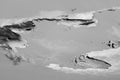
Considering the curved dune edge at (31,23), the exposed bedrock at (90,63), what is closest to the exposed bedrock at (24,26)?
the curved dune edge at (31,23)

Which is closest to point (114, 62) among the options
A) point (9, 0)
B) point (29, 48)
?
point (29, 48)

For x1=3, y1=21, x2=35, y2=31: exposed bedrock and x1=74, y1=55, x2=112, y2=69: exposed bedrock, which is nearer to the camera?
x1=74, y1=55, x2=112, y2=69: exposed bedrock

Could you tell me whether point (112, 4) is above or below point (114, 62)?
above

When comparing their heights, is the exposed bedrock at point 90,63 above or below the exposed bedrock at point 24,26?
below

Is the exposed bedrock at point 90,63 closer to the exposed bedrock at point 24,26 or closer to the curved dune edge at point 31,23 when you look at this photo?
the curved dune edge at point 31,23

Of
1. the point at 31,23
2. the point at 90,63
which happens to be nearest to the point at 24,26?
the point at 31,23

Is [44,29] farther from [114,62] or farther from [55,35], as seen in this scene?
[114,62]

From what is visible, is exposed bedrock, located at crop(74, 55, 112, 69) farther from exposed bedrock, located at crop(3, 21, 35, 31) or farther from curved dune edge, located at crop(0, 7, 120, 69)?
exposed bedrock, located at crop(3, 21, 35, 31)

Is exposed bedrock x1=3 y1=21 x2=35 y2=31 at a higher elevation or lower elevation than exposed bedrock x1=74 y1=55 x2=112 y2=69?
higher

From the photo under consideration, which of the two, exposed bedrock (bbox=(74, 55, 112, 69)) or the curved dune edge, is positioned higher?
the curved dune edge

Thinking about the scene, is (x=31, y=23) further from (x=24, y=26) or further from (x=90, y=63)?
(x=90, y=63)

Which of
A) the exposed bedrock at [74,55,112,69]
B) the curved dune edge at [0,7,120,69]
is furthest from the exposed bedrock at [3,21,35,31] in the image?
the exposed bedrock at [74,55,112,69]
